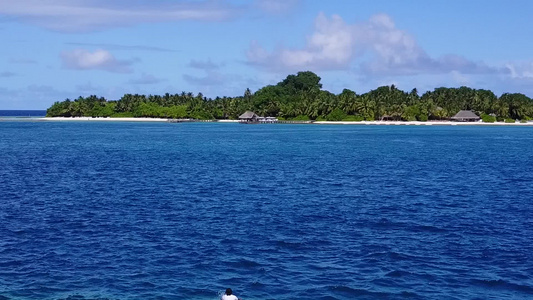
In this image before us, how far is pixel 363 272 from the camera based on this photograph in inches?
1337

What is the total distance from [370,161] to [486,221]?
182 feet

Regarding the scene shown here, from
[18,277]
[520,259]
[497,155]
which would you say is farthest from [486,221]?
[497,155]

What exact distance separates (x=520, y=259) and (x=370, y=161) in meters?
66.9

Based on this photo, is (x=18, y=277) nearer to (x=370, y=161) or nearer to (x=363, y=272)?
(x=363, y=272)

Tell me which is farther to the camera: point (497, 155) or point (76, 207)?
point (497, 155)

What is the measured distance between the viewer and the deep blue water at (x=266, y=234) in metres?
31.9

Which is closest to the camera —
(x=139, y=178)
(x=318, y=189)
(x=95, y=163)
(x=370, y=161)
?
(x=318, y=189)

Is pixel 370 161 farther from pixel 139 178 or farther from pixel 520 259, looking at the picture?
pixel 520 259

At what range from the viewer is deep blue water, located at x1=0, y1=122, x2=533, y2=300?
31.9 meters

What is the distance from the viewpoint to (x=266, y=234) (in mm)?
42938

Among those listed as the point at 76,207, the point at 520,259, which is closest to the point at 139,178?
the point at 76,207

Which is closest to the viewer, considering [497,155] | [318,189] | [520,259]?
[520,259]

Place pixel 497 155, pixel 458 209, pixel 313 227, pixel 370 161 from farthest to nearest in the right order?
pixel 497 155, pixel 370 161, pixel 458 209, pixel 313 227

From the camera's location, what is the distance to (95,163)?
97062 millimetres
